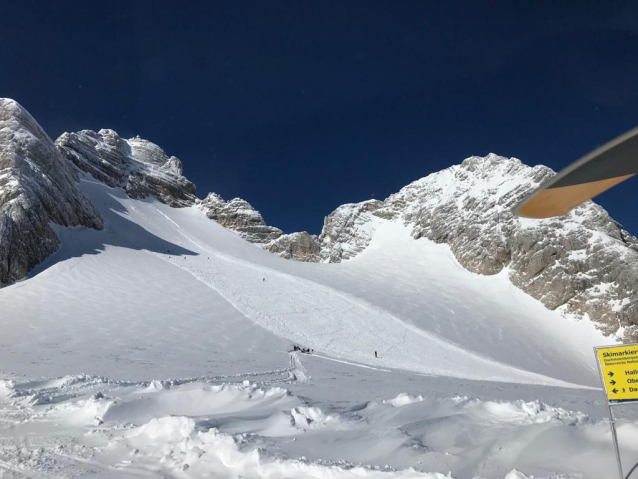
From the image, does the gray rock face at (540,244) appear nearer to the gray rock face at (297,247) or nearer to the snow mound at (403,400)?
the gray rock face at (297,247)

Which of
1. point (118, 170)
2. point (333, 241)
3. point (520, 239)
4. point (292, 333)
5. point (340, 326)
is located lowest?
point (292, 333)

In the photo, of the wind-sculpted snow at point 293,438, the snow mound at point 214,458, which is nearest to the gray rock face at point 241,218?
the wind-sculpted snow at point 293,438

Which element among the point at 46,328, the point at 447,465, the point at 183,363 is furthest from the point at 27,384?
the point at 46,328

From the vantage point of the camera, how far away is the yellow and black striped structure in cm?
279

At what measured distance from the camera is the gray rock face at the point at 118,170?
84125 mm

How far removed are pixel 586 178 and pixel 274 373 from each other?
510 inches

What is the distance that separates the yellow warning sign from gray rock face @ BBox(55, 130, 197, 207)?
9242cm

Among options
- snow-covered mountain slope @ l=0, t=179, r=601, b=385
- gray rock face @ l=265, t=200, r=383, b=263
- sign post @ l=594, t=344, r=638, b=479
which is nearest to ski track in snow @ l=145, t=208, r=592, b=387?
snow-covered mountain slope @ l=0, t=179, r=601, b=385

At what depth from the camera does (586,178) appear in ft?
10.0

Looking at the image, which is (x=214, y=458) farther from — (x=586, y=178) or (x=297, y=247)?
(x=297, y=247)

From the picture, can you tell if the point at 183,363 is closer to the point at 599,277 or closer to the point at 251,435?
the point at 251,435

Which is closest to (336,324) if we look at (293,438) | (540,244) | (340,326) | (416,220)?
(340,326)

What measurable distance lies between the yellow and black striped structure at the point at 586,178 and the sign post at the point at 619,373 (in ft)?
4.97

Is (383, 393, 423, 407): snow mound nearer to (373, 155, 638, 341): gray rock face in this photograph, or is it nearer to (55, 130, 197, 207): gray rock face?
(373, 155, 638, 341): gray rock face
